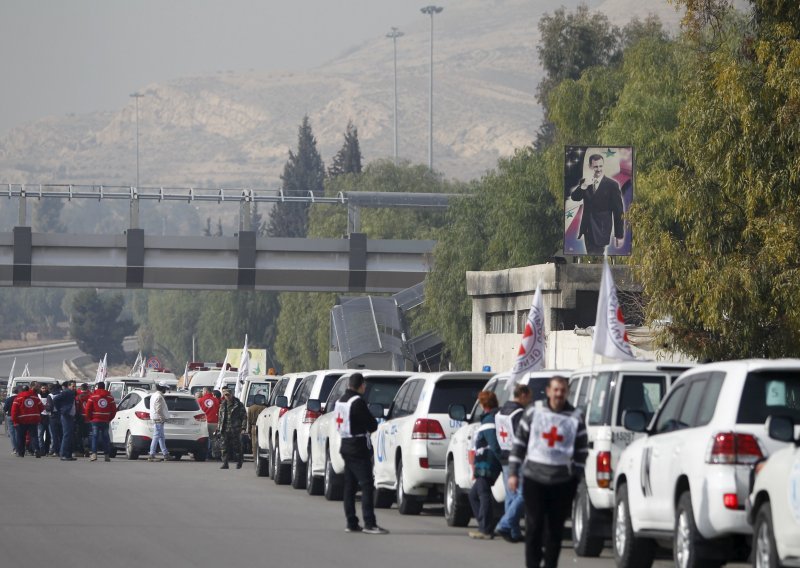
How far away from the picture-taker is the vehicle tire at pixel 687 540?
530 inches

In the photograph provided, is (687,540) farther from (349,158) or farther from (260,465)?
(349,158)

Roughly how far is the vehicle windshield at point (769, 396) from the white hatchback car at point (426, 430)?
26.6 feet

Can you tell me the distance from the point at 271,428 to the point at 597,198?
11950mm

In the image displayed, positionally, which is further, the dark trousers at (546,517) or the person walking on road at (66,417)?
the person walking on road at (66,417)

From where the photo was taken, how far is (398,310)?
70750mm

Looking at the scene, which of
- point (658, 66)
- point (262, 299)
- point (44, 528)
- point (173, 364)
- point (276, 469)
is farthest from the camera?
point (173, 364)

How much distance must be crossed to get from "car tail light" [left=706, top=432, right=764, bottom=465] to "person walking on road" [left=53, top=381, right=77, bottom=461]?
1029 inches

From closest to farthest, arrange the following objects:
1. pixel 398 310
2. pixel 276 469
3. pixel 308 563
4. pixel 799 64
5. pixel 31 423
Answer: pixel 308 563 < pixel 799 64 < pixel 276 469 < pixel 31 423 < pixel 398 310

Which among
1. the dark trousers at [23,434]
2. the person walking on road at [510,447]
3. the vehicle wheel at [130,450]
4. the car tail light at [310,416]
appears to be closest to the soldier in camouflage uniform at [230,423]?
the vehicle wheel at [130,450]

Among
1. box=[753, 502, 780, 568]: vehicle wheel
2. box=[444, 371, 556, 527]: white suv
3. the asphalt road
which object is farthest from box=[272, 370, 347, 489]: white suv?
box=[753, 502, 780, 568]: vehicle wheel

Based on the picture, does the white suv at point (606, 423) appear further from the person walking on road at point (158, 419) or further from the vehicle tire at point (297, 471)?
the person walking on road at point (158, 419)

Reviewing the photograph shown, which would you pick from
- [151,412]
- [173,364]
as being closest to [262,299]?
[173,364]

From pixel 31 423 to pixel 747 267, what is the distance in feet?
62.9

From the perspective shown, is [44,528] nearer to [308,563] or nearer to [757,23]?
[308,563]
